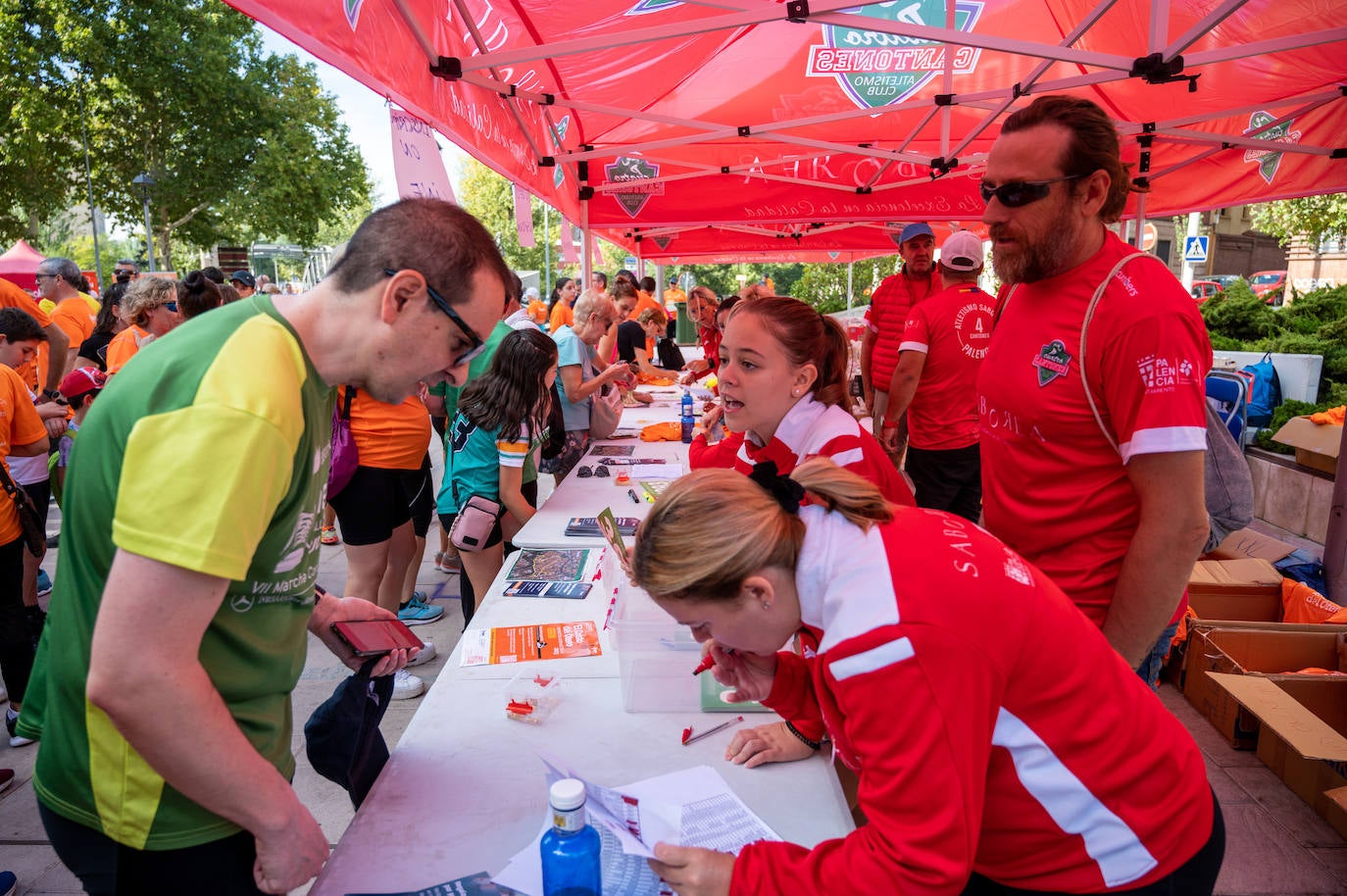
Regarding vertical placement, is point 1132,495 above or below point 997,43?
below

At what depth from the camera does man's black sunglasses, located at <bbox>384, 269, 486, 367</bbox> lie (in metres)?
1.01

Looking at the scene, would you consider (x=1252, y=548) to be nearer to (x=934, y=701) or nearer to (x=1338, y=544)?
(x=1338, y=544)

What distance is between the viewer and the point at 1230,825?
2572 mm

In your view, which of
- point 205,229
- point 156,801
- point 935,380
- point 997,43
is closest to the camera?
point 156,801

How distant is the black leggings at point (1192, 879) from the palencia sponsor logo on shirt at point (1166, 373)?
0.71 m

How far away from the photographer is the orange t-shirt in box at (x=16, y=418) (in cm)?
301

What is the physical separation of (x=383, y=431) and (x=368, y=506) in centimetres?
33

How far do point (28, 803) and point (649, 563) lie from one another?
3009mm

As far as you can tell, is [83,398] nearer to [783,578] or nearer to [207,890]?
[207,890]

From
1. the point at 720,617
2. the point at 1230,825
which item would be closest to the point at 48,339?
the point at 720,617

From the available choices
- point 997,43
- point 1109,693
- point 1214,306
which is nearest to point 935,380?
point 997,43

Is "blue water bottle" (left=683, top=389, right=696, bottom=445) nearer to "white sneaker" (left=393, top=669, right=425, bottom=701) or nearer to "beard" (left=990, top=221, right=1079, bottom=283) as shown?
"white sneaker" (left=393, top=669, right=425, bottom=701)

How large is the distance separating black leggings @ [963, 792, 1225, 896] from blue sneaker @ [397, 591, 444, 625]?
364cm

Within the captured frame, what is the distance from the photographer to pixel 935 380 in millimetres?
4129
